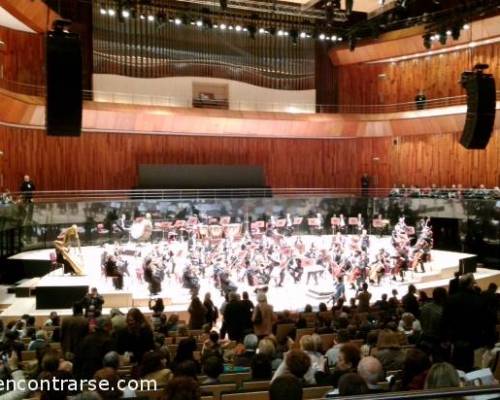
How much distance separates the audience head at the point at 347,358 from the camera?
14.8ft

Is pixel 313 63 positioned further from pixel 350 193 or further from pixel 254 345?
pixel 254 345

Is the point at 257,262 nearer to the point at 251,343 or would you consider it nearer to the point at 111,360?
the point at 251,343

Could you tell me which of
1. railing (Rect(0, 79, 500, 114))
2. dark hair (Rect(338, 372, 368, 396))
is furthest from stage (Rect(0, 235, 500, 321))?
dark hair (Rect(338, 372, 368, 396))

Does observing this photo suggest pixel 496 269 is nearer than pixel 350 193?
Yes

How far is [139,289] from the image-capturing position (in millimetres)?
12984

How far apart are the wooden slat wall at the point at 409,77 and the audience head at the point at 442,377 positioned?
781 inches

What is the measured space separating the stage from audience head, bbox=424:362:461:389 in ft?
26.1

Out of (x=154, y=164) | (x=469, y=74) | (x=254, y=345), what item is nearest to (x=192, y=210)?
(x=154, y=164)

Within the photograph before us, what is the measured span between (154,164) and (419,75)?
38.4 ft

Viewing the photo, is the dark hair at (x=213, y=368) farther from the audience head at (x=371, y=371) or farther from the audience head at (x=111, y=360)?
the audience head at (x=371, y=371)

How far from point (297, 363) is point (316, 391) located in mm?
253

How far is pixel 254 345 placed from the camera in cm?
597

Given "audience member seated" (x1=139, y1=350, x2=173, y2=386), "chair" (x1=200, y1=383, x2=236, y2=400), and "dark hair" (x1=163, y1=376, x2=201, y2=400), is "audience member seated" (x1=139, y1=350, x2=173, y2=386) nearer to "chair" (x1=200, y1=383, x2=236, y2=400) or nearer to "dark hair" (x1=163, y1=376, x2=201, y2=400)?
"chair" (x1=200, y1=383, x2=236, y2=400)

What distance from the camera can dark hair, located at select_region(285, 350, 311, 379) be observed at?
14.0 ft
